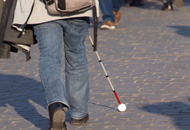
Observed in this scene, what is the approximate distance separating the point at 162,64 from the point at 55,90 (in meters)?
3.70

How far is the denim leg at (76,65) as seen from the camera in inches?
196

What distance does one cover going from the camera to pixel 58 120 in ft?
15.3

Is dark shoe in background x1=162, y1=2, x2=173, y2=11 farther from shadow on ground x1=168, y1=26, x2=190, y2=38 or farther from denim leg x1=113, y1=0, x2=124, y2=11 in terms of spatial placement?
shadow on ground x1=168, y1=26, x2=190, y2=38

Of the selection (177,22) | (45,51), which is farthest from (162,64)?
(177,22)

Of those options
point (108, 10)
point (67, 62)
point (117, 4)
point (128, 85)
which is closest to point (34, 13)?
point (67, 62)

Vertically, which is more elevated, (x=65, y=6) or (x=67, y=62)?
(x=65, y=6)

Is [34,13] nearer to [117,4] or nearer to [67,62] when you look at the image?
[67,62]

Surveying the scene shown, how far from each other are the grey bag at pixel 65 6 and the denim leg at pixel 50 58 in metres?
0.17

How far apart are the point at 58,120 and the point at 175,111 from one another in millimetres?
1480

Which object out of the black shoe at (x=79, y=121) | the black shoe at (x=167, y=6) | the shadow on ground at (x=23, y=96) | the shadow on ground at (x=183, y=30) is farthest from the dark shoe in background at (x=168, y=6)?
the black shoe at (x=79, y=121)

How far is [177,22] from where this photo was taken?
42.5ft

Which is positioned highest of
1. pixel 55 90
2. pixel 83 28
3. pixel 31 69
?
pixel 83 28

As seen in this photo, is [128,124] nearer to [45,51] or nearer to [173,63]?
[45,51]

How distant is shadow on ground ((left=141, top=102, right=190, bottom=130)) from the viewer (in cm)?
526
